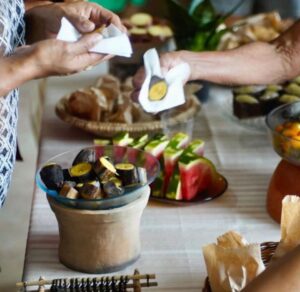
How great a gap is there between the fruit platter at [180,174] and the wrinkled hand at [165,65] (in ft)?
0.36

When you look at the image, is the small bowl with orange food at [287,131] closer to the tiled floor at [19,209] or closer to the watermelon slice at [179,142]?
the watermelon slice at [179,142]

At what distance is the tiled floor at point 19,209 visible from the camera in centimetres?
159

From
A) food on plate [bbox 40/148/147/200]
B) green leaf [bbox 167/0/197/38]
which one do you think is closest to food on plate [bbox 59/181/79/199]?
food on plate [bbox 40/148/147/200]

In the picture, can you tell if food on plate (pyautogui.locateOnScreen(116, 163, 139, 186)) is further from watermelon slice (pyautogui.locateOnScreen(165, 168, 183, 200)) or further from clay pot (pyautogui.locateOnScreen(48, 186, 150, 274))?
watermelon slice (pyautogui.locateOnScreen(165, 168, 183, 200))

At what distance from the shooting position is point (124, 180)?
988 mm

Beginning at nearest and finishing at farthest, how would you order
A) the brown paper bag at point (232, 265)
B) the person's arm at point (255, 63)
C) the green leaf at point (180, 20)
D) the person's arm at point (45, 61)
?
the brown paper bag at point (232, 265), the person's arm at point (45, 61), the person's arm at point (255, 63), the green leaf at point (180, 20)

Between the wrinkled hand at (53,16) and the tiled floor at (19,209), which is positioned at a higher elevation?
the wrinkled hand at (53,16)

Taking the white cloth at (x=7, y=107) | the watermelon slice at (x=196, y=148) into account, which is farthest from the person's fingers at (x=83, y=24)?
the watermelon slice at (x=196, y=148)

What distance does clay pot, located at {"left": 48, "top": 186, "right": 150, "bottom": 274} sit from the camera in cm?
96

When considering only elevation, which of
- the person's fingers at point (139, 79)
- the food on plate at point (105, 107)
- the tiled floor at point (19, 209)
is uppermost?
the person's fingers at point (139, 79)

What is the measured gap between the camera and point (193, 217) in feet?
3.84

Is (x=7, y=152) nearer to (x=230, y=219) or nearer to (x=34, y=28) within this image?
(x=34, y=28)

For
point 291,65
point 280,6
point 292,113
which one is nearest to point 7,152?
point 292,113

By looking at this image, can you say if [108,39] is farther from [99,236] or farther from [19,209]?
[19,209]
